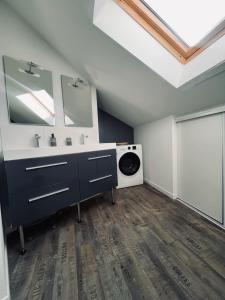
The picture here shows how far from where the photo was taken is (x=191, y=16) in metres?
1.02

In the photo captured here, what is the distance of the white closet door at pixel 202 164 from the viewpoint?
1.39 meters

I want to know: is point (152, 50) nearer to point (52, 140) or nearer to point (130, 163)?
point (52, 140)

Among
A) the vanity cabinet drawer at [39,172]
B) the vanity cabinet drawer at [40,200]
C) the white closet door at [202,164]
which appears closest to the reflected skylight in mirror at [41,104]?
the vanity cabinet drawer at [39,172]

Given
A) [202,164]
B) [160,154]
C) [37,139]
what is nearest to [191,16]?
[202,164]

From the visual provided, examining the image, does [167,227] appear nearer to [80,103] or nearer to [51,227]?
[51,227]

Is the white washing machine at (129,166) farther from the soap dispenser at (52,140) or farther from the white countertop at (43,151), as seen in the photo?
the soap dispenser at (52,140)

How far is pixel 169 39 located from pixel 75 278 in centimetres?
204

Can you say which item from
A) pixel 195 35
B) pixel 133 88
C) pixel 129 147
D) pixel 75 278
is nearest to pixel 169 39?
pixel 195 35

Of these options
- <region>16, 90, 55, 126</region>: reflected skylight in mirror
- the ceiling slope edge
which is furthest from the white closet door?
<region>16, 90, 55, 126</region>: reflected skylight in mirror

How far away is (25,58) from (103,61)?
3.17 feet

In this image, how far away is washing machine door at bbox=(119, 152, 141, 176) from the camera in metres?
2.52

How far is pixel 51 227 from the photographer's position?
150cm

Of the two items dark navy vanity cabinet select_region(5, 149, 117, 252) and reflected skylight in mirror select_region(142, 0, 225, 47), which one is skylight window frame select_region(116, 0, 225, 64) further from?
dark navy vanity cabinet select_region(5, 149, 117, 252)

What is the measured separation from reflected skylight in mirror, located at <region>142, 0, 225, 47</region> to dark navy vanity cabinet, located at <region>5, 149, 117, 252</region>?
142 centimetres
